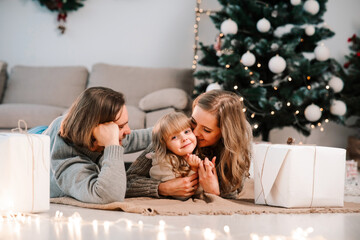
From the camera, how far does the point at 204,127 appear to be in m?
2.05

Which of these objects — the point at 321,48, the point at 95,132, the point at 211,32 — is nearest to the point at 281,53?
the point at 321,48

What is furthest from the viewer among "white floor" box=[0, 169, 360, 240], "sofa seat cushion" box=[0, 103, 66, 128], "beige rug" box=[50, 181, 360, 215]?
"sofa seat cushion" box=[0, 103, 66, 128]

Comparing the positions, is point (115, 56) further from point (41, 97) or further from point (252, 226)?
point (252, 226)

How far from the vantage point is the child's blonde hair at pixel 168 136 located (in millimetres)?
1994

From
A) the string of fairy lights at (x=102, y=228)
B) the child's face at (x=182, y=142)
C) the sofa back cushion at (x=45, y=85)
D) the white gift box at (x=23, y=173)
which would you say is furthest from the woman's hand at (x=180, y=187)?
the sofa back cushion at (x=45, y=85)

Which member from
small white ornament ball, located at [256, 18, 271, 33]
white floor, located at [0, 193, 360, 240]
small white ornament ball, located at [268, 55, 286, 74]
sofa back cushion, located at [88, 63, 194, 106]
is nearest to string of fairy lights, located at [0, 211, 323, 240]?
white floor, located at [0, 193, 360, 240]

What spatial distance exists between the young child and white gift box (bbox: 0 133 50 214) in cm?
52

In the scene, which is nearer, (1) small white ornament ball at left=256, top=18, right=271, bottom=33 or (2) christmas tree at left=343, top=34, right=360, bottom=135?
(1) small white ornament ball at left=256, top=18, right=271, bottom=33

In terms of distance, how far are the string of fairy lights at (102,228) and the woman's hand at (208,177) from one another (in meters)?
0.43

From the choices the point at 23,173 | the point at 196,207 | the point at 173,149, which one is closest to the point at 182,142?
the point at 173,149

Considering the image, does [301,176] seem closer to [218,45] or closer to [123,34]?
[218,45]

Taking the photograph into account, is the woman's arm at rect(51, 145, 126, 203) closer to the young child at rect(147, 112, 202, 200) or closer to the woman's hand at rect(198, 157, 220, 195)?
the young child at rect(147, 112, 202, 200)

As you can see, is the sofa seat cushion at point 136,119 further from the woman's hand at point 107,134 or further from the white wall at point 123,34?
the woman's hand at point 107,134

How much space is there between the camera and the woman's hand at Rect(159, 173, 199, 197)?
1.99 m
